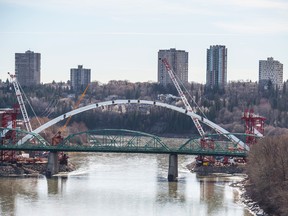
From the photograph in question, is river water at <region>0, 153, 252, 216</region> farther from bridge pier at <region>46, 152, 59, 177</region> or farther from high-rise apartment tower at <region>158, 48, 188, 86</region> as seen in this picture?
high-rise apartment tower at <region>158, 48, 188, 86</region>

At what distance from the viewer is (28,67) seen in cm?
18388

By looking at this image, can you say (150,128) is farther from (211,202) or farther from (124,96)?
(211,202)

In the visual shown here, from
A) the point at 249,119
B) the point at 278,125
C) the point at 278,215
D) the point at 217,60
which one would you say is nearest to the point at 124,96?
the point at 217,60

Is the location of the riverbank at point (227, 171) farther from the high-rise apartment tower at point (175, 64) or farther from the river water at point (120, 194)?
the high-rise apartment tower at point (175, 64)

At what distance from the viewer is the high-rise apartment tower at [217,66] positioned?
161750mm

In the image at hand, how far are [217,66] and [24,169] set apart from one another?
4048 inches

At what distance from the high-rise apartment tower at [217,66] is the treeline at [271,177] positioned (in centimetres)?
10935

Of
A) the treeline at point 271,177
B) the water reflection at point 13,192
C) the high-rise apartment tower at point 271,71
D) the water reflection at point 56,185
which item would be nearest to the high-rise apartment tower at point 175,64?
the high-rise apartment tower at point 271,71

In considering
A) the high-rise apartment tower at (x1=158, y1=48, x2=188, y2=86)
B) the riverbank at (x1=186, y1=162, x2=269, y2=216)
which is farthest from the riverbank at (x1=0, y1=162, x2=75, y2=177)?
the high-rise apartment tower at (x1=158, y1=48, x2=188, y2=86)

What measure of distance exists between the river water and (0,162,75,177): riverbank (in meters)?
1.64

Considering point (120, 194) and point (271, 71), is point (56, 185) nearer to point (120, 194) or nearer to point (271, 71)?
point (120, 194)

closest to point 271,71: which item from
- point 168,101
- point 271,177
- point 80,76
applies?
point 168,101

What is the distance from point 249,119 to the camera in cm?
6825

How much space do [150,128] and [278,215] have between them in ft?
250
